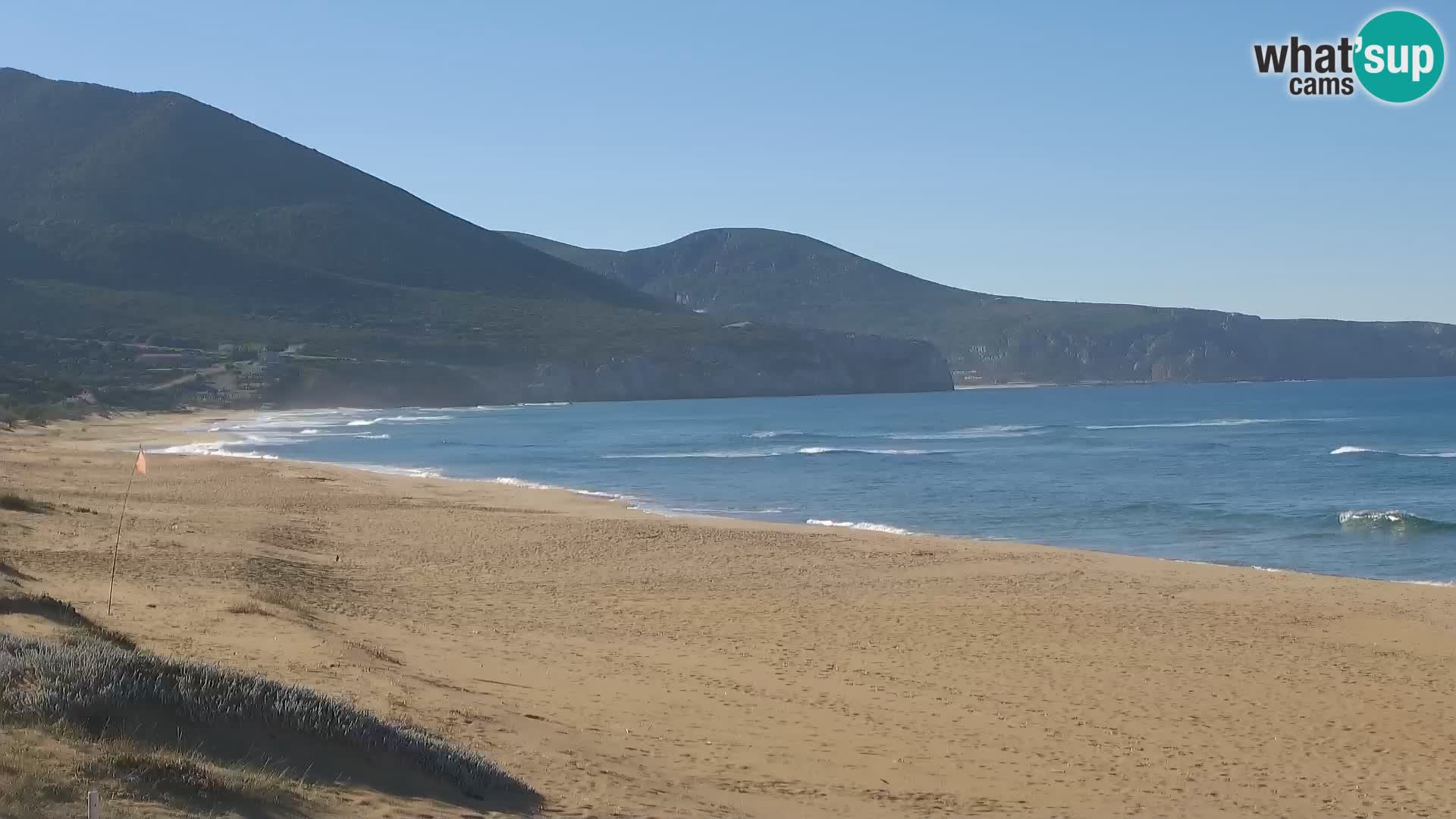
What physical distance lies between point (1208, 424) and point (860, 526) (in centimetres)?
6022

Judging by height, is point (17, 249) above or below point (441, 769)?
above

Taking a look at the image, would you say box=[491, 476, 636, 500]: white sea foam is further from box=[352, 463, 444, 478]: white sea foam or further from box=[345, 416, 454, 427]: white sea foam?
box=[345, 416, 454, 427]: white sea foam

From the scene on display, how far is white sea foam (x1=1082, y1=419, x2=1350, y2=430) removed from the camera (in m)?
79.2

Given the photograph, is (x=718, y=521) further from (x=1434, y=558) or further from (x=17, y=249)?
(x=17, y=249)

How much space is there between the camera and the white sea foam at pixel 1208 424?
79.2 metres

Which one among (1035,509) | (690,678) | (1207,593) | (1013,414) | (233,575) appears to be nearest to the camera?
(690,678)

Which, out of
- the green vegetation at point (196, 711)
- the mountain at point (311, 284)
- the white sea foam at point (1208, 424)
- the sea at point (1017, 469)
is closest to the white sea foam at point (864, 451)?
the sea at point (1017, 469)

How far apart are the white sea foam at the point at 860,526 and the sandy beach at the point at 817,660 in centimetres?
355

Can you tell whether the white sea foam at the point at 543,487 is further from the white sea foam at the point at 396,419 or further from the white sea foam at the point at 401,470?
the white sea foam at the point at 396,419

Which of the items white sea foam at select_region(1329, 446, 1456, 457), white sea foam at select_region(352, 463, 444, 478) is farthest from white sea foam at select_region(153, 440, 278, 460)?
white sea foam at select_region(1329, 446, 1456, 457)

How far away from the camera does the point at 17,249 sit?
12925cm

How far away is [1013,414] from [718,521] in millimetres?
81680

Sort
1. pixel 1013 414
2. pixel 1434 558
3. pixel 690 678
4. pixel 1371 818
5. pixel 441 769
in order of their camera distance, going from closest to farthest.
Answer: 1. pixel 441 769
2. pixel 1371 818
3. pixel 690 678
4. pixel 1434 558
5. pixel 1013 414

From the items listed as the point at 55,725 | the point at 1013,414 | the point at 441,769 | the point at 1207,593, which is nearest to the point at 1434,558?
the point at 1207,593
